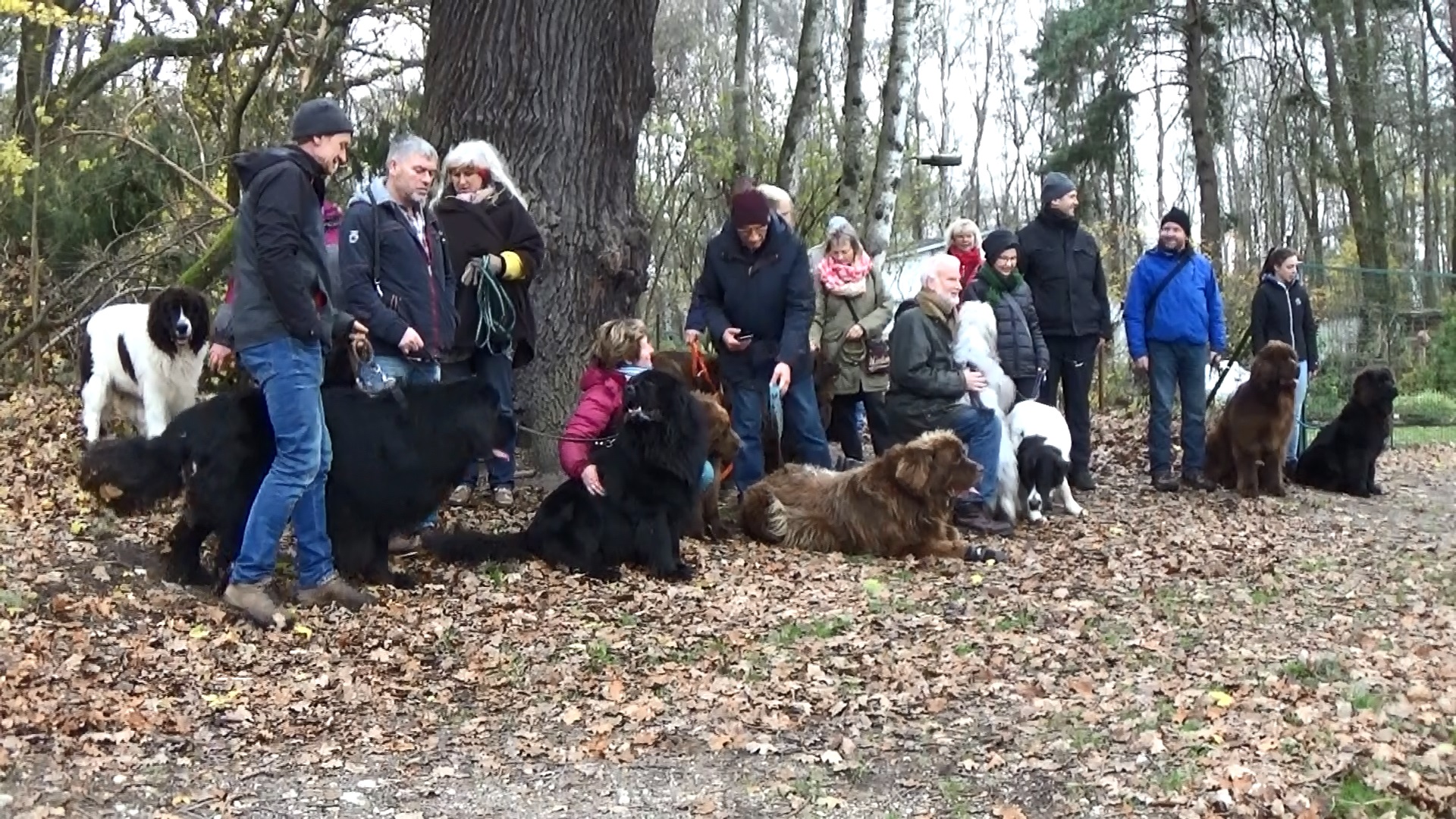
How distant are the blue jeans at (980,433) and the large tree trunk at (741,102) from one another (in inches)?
337

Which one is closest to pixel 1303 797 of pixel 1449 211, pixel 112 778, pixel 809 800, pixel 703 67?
pixel 809 800

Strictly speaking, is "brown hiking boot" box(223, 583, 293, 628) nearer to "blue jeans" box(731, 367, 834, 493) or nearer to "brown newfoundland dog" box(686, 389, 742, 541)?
"brown newfoundland dog" box(686, 389, 742, 541)

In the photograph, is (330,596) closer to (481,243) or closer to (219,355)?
(219,355)

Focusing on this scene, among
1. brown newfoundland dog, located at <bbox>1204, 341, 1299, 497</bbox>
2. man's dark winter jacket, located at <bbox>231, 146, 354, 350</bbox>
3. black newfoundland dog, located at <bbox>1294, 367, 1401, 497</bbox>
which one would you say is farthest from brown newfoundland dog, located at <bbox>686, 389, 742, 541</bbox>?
black newfoundland dog, located at <bbox>1294, 367, 1401, 497</bbox>

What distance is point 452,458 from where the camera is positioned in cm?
654

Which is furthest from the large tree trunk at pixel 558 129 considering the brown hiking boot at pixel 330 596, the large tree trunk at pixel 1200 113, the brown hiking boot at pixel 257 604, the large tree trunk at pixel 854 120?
the large tree trunk at pixel 1200 113

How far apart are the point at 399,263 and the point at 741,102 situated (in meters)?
11.6

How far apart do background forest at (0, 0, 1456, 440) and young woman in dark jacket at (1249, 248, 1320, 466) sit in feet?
11.5

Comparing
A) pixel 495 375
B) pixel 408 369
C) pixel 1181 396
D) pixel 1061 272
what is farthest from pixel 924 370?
pixel 1181 396

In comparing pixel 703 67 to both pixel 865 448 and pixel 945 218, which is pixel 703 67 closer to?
pixel 945 218

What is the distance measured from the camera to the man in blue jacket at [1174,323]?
10.5 m

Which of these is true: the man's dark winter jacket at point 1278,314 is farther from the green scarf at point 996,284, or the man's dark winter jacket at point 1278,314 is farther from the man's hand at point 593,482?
the man's hand at point 593,482

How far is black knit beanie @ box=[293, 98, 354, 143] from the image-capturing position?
5.75 m

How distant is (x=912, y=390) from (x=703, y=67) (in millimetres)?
17804
